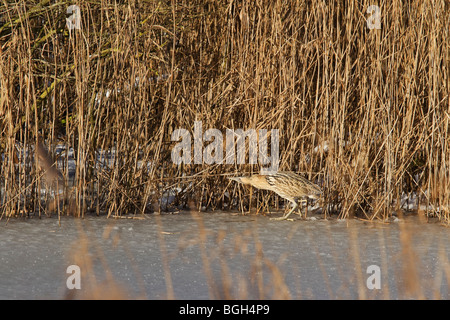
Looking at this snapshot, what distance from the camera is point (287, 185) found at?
4.54m

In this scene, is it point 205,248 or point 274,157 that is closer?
point 205,248

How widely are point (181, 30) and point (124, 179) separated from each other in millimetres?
1100

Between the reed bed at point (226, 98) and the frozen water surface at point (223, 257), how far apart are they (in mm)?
247

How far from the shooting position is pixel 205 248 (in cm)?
399

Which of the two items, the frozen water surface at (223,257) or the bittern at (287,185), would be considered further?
the bittern at (287,185)

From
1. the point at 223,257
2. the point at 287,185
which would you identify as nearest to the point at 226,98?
the point at 287,185

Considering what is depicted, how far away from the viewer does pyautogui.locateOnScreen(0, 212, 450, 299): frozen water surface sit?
10.6 ft

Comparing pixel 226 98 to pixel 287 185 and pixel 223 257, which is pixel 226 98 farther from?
pixel 223 257

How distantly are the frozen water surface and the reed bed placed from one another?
0.25 m

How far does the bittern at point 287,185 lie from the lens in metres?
4.54

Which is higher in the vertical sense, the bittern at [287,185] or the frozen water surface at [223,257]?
the bittern at [287,185]

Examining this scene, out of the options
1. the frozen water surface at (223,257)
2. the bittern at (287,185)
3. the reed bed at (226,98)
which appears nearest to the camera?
the frozen water surface at (223,257)
